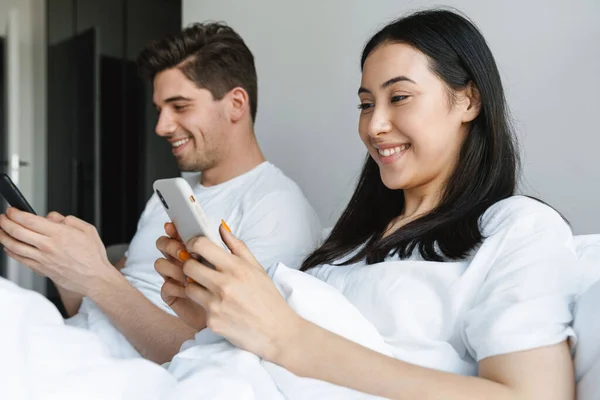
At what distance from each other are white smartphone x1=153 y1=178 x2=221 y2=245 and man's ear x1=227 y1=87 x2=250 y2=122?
3.27 feet

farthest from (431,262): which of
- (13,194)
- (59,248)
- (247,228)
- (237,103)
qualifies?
(237,103)

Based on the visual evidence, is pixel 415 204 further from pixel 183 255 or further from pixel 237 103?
pixel 237 103

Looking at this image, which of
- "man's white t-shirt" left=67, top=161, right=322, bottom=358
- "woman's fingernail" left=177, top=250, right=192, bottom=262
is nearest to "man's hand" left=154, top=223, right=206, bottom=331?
"woman's fingernail" left=177, top=250, right=192, bottom=262

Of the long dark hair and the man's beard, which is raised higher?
the long dark hair

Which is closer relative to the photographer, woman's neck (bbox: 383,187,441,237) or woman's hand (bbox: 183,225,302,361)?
woman's hand (bbox: 183,225,302,361)

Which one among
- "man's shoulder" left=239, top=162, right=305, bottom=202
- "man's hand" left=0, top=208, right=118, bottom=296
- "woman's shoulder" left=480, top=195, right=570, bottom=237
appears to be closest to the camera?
"woman's shoulder" left=480, top=195, right=570, bottom=237

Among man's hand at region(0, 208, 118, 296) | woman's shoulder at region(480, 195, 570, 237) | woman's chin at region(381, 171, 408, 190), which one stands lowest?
man's hand at region(0, 208, 118, 296)

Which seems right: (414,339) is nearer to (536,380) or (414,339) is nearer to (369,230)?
(536,380)

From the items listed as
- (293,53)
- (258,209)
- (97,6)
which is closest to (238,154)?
(258,209)

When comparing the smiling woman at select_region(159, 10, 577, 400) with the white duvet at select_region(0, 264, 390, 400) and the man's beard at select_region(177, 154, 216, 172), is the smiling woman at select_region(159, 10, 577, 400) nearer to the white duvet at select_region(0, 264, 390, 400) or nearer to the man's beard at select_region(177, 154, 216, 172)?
the white duvet at select_region(0, 264, 390, 400)

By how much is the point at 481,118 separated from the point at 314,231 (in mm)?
611

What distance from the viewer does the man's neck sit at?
6.14ft

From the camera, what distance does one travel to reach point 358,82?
6.26 feet

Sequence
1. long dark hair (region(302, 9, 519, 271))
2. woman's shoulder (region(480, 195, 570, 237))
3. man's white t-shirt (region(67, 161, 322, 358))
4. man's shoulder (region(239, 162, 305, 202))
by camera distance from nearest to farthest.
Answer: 1. woman's shoulder (region(480, 195, 570, 237))
2. long dark hair (region(302, 9, 519, 271))
3. man's white t-shirt (region(67, 161, 322, 358))
4. man's shoulder (region(239, 162, 305, 202))
